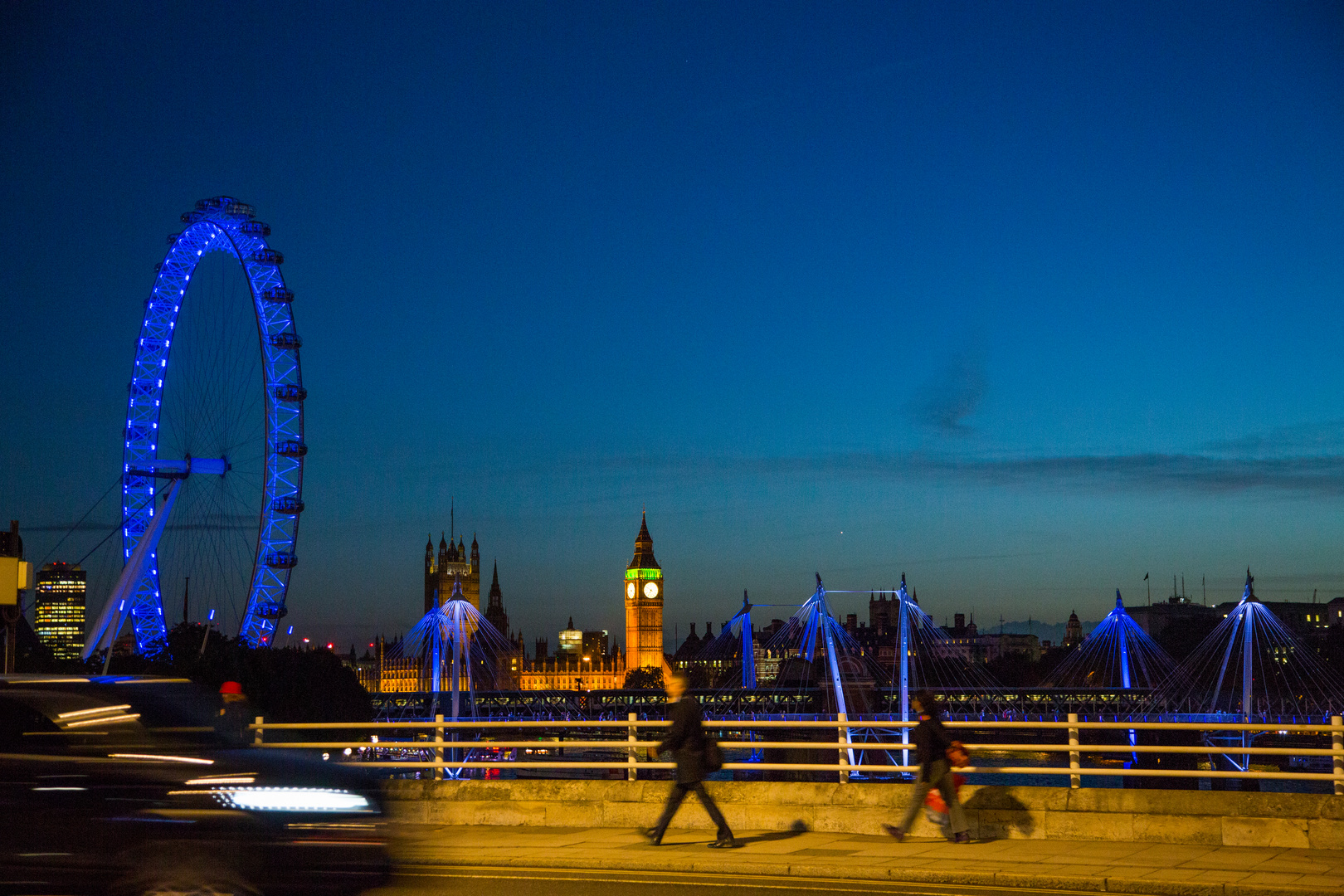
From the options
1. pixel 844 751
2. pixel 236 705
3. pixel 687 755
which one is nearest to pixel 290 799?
pixel 687 755

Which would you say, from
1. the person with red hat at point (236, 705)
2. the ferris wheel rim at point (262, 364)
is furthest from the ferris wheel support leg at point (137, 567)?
the person with red hat at point (236, 705)

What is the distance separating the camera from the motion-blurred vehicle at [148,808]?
32.0 ft

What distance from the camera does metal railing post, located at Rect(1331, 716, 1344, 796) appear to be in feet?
45.8

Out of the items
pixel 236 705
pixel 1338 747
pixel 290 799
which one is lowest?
pixel 1338 747

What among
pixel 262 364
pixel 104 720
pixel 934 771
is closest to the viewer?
pixel 104 720

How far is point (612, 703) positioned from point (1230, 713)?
217 feet

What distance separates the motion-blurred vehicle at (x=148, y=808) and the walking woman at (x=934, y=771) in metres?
6.39

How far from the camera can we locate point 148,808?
32.3 ft

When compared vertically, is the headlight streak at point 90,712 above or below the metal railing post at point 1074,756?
above

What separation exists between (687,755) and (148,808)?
616cm

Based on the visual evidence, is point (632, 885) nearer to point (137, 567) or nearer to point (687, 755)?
point (687, 755)

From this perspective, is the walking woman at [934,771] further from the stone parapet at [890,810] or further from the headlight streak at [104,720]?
the headlight streak at [104,720]

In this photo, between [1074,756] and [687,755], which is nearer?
[687,755]

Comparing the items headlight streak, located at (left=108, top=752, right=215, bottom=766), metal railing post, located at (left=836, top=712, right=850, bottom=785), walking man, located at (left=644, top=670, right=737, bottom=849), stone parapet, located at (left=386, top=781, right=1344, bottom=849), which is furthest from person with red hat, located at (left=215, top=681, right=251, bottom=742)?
metal railing post, located at (left=836, top=712, right=850, bottom=785)
